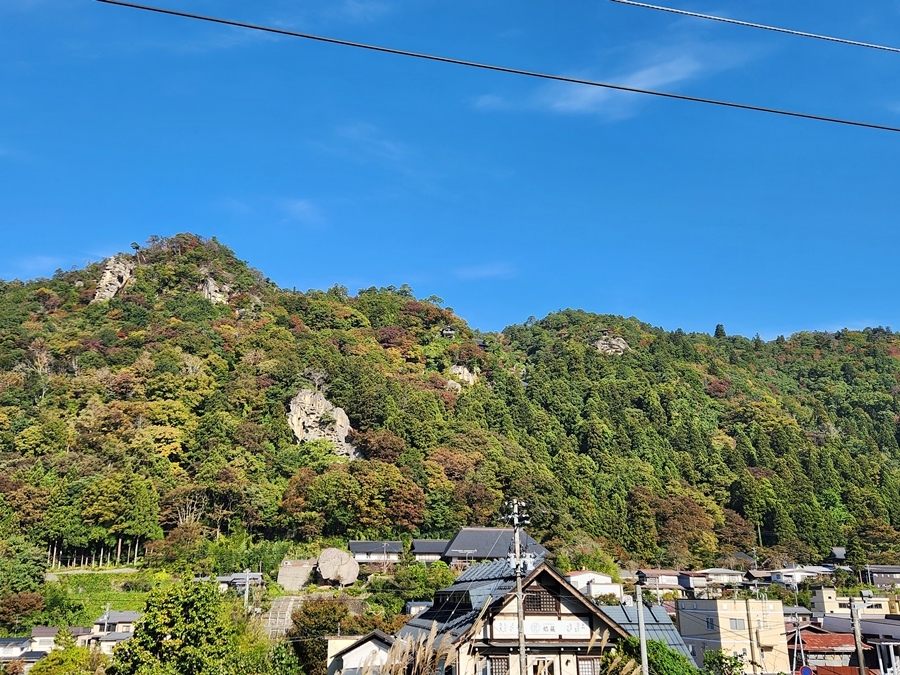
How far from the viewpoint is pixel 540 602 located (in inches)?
821

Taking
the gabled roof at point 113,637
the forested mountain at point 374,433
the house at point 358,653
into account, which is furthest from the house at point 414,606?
the gabled roof at point 113,637

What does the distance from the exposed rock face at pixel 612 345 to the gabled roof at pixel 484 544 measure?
5734 cm

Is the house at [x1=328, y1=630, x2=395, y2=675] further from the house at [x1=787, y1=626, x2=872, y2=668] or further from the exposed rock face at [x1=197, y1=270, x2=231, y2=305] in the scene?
the exposed rock face at [x1=197, y1=270, x2=231, y2=305]

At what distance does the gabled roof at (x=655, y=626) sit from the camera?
79.2 feet

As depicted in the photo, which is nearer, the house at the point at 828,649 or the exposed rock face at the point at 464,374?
the house at the point at 828,649

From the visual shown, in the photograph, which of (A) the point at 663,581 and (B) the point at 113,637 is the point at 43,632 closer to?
(B) the point at 113,637

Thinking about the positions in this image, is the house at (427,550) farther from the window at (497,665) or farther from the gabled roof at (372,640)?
the window at (497,665)

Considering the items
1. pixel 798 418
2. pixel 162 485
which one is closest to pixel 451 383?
pixel 162 485

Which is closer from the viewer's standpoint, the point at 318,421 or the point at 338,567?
the point at 338,567

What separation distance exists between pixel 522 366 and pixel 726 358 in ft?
130

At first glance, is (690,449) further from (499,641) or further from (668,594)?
(499,641)

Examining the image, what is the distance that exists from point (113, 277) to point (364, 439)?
1696 inches

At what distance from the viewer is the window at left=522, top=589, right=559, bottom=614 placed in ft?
68.2

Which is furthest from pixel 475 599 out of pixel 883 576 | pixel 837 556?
pixel 837 556
